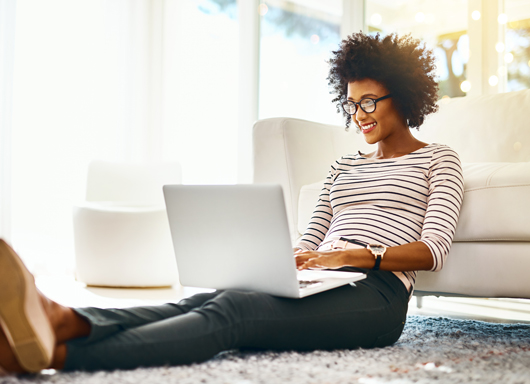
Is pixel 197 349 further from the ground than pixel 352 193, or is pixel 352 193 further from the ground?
pixel 352 193

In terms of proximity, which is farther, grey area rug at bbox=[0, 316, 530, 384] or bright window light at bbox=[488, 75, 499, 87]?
bright window light at bbox=[488, 75, 499, 87]

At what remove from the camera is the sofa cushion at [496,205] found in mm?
1436

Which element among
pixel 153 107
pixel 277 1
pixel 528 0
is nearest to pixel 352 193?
pixel 528 0

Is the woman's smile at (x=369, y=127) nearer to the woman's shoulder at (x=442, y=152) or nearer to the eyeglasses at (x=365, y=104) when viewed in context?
the eyeglasses at (x=365, y=104)

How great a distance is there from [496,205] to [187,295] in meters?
1.63

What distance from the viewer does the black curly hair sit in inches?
62.2

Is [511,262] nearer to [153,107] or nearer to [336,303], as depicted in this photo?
[336,303]

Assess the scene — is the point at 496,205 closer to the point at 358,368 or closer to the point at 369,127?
the point at 369,127

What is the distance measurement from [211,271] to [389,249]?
41 centimetres

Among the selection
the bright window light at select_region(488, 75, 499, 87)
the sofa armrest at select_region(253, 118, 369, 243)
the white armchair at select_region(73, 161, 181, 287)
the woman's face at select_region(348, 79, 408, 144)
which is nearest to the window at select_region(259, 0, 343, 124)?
the bright window light at select_region(488, 75, 499, 87)

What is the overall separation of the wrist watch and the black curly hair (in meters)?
0.50

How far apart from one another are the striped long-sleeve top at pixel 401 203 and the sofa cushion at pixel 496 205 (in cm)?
14

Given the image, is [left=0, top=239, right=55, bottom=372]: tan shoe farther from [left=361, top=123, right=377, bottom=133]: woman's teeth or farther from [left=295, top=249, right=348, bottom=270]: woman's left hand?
Result: [left=361, top=123, right=377, bottom=133]: woman's teeth

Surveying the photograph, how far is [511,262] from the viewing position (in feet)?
4.66
